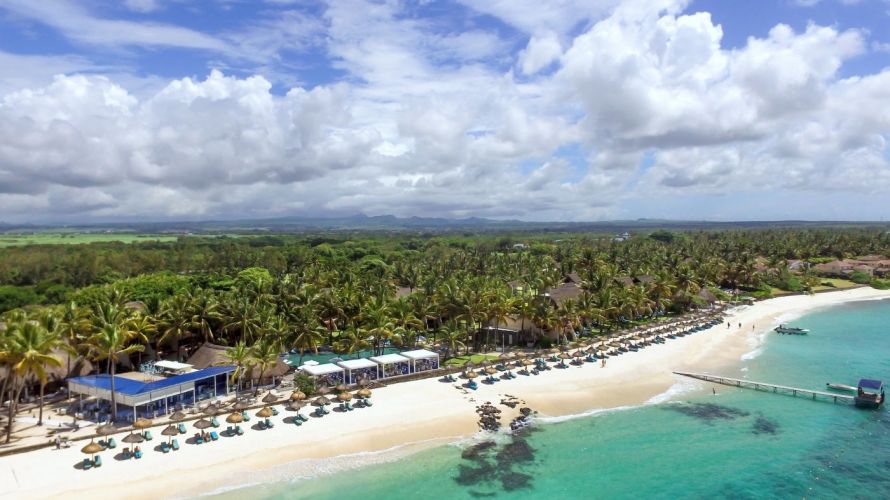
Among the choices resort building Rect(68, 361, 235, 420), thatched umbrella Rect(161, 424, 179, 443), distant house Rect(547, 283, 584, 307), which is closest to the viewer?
thatched umbrella Rect(161, 424, 179, 443)

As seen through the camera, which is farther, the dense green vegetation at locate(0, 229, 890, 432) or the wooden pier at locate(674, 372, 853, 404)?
the wooden pier at locate(674, 372, 853, 404)


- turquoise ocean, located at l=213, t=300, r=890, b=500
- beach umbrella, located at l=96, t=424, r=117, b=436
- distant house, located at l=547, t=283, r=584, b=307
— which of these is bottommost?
turquoise ocean, located at l=213, t=300, r=890, b=500

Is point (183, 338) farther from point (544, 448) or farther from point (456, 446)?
point (544, 448)

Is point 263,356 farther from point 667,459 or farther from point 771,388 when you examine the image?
point 771,388

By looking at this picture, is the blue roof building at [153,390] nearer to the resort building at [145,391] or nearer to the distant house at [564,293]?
the resort building at [145,391]

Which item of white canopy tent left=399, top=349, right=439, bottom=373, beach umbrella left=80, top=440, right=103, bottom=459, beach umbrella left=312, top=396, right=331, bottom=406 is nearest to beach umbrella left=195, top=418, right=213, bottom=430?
beach umbrella left=80, top=440, right=103, bottom=459

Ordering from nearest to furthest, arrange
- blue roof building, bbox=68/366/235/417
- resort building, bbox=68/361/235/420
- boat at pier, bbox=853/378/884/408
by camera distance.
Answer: blue roof building, bbox=68/366/235/417 < resort building, bbox=68/361/235/420 < boat at pier, bbox=853/378/884/408

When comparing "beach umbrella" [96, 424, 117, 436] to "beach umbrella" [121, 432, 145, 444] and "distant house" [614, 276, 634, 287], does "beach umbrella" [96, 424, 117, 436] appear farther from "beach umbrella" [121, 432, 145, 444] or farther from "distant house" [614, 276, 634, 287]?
"distant house" [614, 276, 634, 287]
